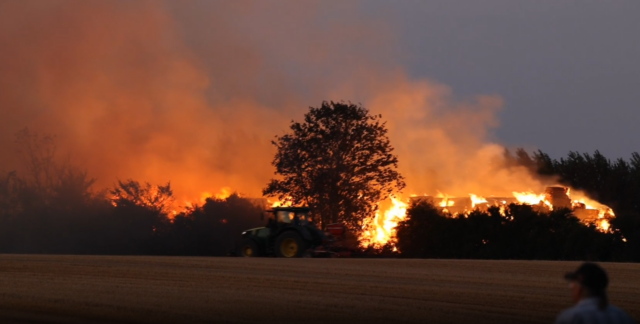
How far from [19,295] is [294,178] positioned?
111 ft

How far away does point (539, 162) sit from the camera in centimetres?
7275

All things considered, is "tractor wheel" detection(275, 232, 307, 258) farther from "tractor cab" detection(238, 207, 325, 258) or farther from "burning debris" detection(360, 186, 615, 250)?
"burning debris" detection(360, 186, 615, 250)

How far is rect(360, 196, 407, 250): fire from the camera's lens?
4762 cm

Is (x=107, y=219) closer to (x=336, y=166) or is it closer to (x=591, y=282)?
(x=336, y=166)

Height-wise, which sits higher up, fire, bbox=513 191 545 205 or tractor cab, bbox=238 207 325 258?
fire, bbox=513 191 545 205

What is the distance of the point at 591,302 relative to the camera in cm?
580

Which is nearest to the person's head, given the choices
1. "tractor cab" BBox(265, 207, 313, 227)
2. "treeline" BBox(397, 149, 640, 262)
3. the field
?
the field

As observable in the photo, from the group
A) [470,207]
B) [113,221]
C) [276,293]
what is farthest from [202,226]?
[276,293]

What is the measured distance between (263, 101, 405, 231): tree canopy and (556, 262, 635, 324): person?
41318mm

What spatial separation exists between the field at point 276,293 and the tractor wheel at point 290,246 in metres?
5.80

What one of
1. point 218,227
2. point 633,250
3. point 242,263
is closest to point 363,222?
point 218,227

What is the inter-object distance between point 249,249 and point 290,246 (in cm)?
221

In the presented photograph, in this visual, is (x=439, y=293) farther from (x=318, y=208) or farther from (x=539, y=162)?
(x=539, y=162)

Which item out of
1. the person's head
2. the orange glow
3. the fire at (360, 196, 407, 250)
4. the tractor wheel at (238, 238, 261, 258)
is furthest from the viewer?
the fire at (360, 196, 407, 250)
